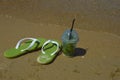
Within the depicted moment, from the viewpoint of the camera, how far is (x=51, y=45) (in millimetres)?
3014

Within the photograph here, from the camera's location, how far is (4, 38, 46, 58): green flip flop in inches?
113

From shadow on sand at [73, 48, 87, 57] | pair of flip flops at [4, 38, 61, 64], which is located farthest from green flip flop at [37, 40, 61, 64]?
shadow on sand at [73, 48, 87, 57]

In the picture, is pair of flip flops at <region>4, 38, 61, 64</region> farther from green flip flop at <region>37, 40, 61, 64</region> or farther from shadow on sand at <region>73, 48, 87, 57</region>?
shadow on sand at <region>73, 48, 87, 57</region>

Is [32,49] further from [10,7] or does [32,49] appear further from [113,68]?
[10,7]

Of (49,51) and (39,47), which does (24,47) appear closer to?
(39,47)

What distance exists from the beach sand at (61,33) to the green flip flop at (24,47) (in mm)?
48

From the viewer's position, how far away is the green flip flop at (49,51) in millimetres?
2811

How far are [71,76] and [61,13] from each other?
1.37 metres

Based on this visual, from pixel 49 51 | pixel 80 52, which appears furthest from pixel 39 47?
pixel 80 52

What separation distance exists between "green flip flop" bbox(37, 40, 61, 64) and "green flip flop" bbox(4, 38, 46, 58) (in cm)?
7

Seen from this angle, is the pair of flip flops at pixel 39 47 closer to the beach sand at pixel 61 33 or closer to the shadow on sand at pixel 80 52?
the beach sand at pixel 61 33

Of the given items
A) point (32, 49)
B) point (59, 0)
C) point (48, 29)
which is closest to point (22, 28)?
point (48, 29)

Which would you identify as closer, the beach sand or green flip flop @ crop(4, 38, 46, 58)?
the beach sand

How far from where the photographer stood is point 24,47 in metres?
2.96
